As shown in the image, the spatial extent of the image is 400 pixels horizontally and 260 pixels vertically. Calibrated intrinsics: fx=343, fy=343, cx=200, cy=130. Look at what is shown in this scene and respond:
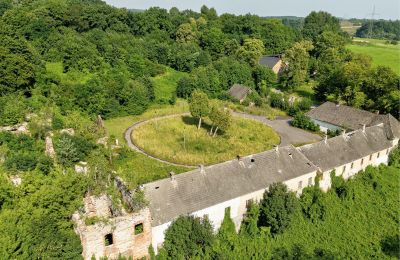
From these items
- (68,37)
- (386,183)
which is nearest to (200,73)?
(68,37)

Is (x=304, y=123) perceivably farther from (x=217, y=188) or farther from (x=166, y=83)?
(x=166, y=83)

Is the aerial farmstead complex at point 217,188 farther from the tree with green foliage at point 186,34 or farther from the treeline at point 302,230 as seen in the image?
the tree with green foliage at point 186,34

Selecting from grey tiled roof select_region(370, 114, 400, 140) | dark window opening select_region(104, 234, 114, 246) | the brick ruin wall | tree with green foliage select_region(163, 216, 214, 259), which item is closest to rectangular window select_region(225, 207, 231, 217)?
tree with green foliage select_region(163, 216, 214, 259)

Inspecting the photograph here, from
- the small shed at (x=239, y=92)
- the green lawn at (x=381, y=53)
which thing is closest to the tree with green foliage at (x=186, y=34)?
the small shed at (x=239, y=92)

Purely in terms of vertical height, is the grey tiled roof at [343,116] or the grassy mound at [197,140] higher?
the grey tiled roof at [343,116]

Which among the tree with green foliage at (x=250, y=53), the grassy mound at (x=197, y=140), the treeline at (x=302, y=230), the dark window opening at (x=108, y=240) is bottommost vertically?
the treeline at (x=302, y=230)
